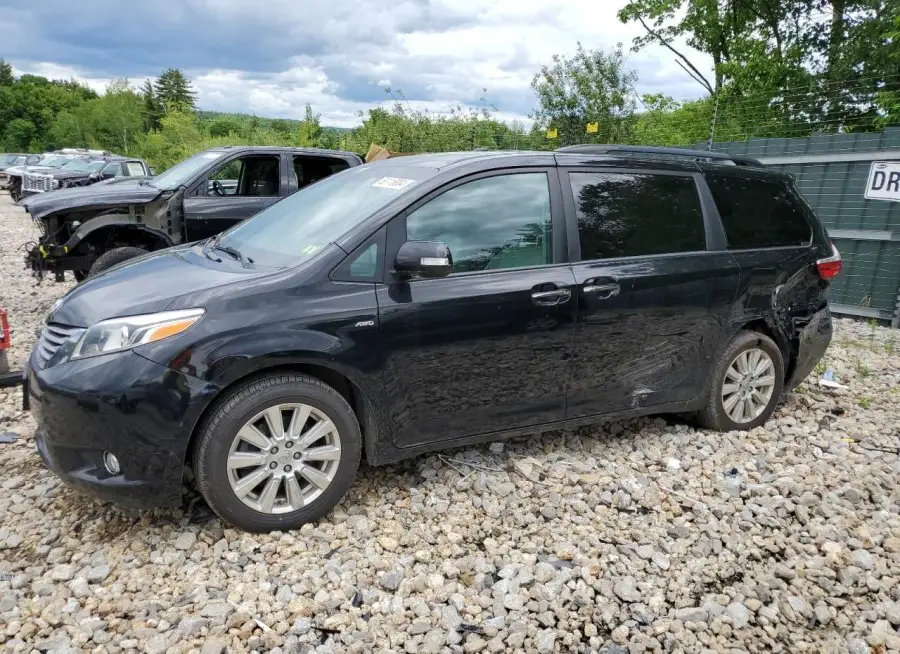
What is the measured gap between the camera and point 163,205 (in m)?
7.34

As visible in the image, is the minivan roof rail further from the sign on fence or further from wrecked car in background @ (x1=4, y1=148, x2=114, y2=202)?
wrecked car in background @ (x1=4, y1=148, x2=114, y2=202)

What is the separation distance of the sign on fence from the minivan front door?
613cm

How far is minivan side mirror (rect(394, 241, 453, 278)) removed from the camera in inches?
122

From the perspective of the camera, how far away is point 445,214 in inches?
135

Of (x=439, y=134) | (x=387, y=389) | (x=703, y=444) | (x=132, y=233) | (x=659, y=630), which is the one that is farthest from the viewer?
(x=439, y=134)

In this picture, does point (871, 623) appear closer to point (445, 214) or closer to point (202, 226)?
point (445, 214)

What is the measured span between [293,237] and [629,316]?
76.3 inches

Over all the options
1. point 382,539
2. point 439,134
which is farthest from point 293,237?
point 439,134

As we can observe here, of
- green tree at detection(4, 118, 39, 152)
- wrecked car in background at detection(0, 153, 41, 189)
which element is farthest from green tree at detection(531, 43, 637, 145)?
green tree at detection(4, 118, 39, 152)

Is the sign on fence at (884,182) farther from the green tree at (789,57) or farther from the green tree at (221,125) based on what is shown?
the green tree at (221,125)

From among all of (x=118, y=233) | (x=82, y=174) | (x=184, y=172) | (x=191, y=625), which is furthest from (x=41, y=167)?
(x=191, y=625)

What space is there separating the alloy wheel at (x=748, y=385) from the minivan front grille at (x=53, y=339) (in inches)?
148

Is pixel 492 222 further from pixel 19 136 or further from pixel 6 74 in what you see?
pixel 6 74

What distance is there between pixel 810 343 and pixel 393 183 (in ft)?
10.5
